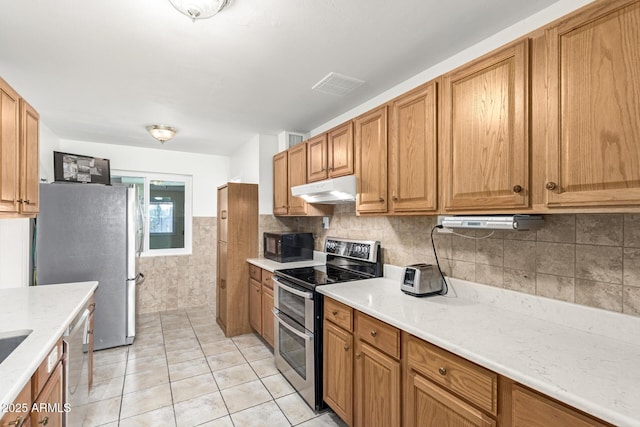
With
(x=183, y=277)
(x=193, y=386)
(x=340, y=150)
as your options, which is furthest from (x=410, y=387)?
(x=183, y=277)

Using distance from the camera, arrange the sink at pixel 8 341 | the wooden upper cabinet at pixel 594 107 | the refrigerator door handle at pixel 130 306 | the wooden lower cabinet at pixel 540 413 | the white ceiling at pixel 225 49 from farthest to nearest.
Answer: the refrigerator door handle at pixel 130 306
the white ceiling at pixel 225 49
the sink at pixel 8 341
the wooden upper cabinet at pixel 594 107
the wooden lower cabinet at pixel 540 413

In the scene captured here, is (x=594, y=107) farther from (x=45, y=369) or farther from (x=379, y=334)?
(x=45, y=369)

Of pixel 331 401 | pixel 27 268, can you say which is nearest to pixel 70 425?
pixel 331 401

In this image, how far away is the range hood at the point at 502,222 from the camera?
4.45 ft

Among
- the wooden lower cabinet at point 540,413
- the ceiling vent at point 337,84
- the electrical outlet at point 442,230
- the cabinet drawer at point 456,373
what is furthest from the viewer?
the ceiling vent at point 337,84

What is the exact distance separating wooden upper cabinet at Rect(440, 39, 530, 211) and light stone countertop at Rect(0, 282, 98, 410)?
1942 mm

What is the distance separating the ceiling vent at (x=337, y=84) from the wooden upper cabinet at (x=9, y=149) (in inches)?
74.8

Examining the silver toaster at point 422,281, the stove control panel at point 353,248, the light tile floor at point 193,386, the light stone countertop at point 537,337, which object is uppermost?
the stove control panel at point 353,248

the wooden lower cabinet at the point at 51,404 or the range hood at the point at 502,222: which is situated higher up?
the range hood at the point at 502,222

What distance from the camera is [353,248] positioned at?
275cm

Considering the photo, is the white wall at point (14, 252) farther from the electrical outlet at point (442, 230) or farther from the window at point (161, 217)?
the electrical outlet at point (442, 230)

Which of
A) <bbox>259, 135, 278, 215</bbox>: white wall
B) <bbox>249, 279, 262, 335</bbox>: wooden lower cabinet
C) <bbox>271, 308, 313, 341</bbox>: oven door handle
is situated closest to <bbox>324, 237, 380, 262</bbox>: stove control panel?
<bbox>271, 308, 313, 341</bbox>: oven door handle

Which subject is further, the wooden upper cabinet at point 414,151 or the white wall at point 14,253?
the white wall at point 14,253

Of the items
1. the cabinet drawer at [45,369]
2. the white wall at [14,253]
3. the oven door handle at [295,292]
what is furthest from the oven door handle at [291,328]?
the white wall at [14,253]
